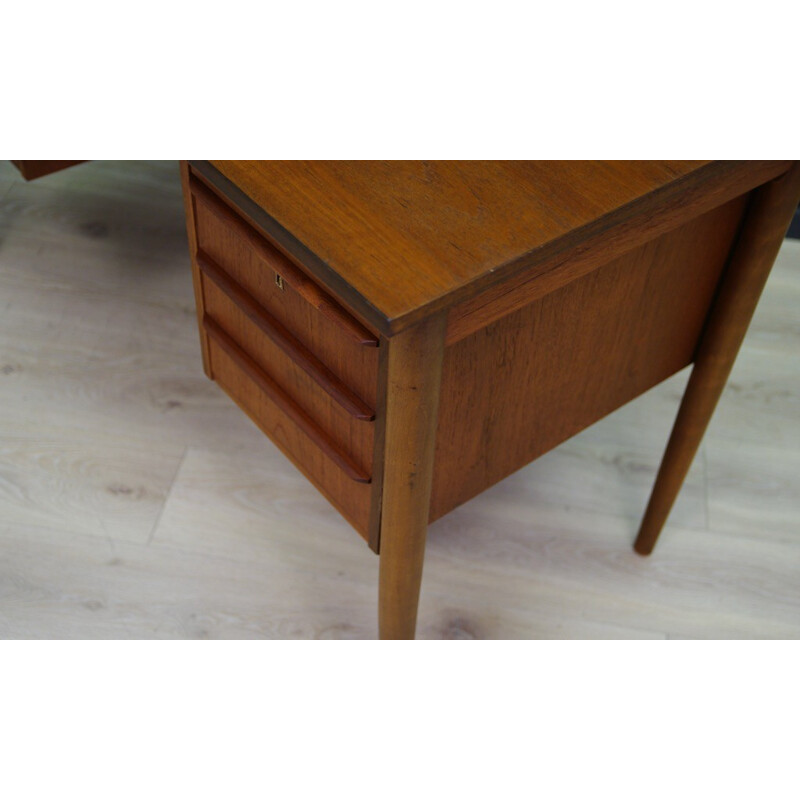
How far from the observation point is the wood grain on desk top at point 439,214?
2.67 feet

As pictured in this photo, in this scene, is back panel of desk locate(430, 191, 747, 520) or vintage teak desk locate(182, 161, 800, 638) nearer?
vintage teak desk locate(182, 161, 800, 638)

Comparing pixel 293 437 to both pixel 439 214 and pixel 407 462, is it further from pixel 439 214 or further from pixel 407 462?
pixel 439 214

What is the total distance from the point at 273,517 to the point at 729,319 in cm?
68

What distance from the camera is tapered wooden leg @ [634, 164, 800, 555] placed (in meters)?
1.09

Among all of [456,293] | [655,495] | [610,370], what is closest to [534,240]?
[456,293]

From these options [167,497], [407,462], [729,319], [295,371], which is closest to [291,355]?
[295,371]

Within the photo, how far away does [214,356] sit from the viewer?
122 cm

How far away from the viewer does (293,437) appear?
1.14 metres

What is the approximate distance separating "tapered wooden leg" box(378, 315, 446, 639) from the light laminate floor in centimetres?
31

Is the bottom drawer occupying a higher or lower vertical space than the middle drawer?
lower

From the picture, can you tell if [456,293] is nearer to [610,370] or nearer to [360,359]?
[360,359]

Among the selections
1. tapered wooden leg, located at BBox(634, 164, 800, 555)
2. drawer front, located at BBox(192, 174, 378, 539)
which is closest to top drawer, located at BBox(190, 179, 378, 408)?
drawer front, located at BBox(192, 174, 378, 539)

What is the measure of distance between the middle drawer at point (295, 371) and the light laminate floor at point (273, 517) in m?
0.44

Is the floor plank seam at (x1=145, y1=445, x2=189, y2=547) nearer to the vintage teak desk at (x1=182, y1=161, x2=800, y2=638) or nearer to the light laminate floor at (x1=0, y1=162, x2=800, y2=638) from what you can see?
the light laminate floor at (x1=0, y1=162, x2=800, y2=638)
